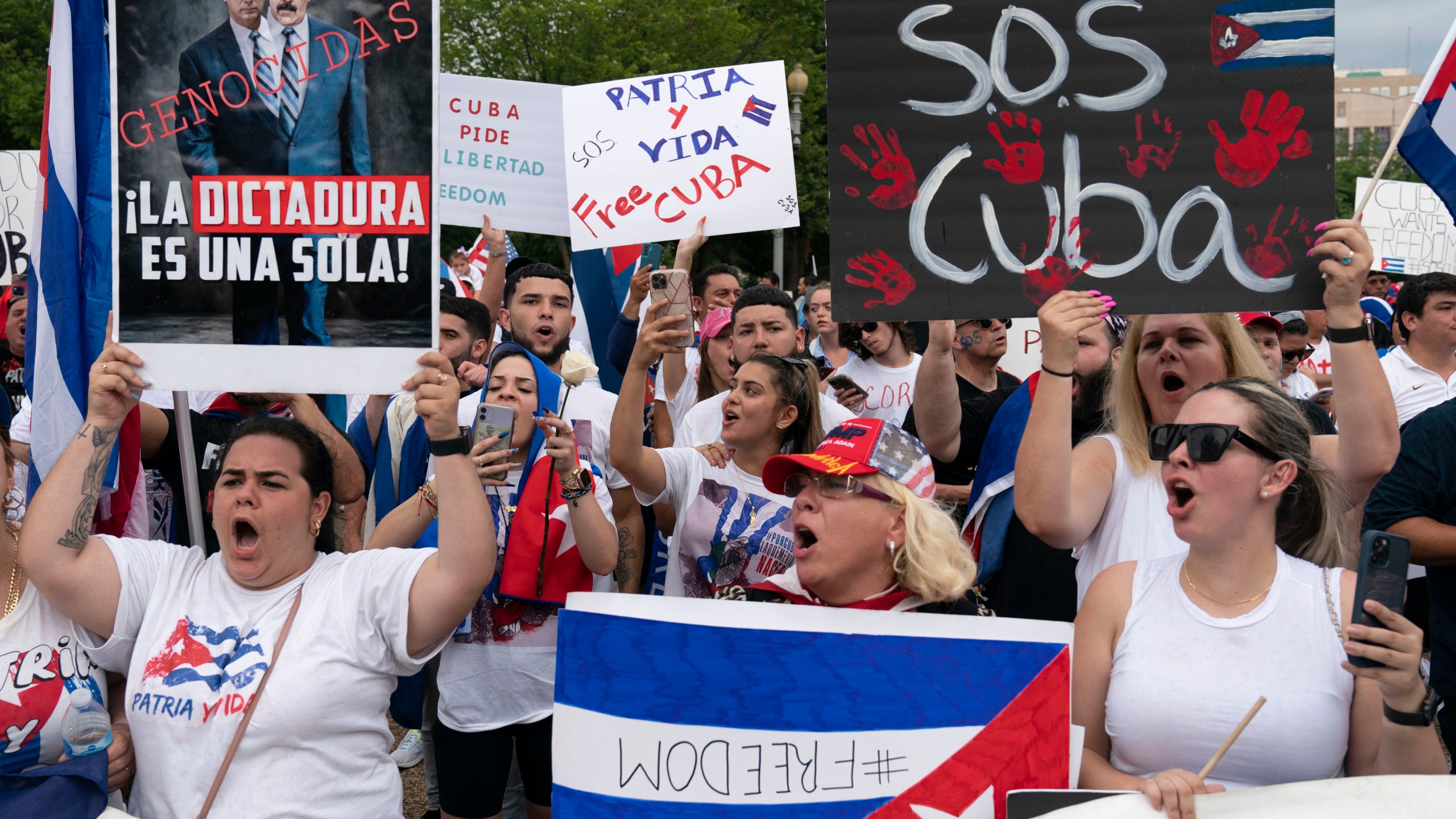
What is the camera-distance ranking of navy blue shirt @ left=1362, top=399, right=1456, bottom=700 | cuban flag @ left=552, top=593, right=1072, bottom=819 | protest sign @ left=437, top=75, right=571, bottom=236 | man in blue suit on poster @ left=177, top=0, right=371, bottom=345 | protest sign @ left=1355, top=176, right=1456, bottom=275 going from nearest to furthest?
1. cuban flag @ left=552, top=593, right=1072, bottom=819
2. man in blue suit on poster @ left=177, top=0, right=371, bottom=345
3. navy blue shirt @ left=1362, top=399, right=1456, bottom=700
4. protest sign @ left=437, top=75, right=571, bottom=236
5. protest sign @ left=1355, top=176, right=1456, bottom=275

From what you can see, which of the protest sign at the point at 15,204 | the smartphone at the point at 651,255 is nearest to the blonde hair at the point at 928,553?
the smartphone at the point at 651,255

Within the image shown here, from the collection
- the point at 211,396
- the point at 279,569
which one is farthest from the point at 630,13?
the point at 279,569

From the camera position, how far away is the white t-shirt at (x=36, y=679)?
2.68 m

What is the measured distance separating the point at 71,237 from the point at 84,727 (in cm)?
123

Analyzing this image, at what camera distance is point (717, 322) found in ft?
18.1

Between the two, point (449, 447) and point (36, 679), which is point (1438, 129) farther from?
point (36, 679)

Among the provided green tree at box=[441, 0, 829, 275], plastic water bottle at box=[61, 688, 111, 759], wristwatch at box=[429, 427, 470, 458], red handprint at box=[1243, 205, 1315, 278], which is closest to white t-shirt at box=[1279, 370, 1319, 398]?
red handprint at box=[1243, 205, 1315, 278]

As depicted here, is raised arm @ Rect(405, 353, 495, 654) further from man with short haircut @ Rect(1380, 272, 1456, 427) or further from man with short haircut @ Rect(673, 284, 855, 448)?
man with short haircut @ Rect(1380, 272, 1456, 427)

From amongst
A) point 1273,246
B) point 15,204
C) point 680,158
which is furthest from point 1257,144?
point 15,204

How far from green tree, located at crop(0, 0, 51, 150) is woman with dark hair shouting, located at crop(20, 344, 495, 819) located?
22.8m

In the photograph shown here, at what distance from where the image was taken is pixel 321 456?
3.07 metres

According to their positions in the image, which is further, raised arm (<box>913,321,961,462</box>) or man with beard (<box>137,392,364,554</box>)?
raised arm (<box>913,321,961,462</box>)

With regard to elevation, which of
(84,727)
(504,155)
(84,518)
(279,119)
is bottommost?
(84,727)

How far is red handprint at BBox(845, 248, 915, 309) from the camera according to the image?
2984mm
